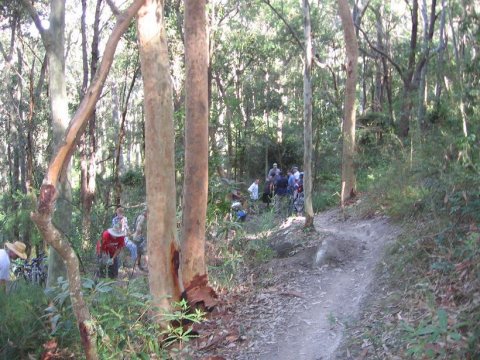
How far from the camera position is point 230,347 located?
22.2 ft

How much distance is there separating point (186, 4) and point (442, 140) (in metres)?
5.30

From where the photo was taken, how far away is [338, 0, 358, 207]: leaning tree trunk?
1515 centimetres

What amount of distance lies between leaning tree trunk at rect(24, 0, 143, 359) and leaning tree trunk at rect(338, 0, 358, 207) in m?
11.5

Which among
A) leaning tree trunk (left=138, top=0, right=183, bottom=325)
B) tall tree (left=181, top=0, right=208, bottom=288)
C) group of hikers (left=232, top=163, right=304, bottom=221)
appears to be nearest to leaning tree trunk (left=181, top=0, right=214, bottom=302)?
tall tree (left=181, top=0, right=208, bottom=288)

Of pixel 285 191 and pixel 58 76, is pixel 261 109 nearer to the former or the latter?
pixel 285 191

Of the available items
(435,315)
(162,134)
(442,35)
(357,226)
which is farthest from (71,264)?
(442,35)

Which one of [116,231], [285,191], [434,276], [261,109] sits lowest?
[434,276]

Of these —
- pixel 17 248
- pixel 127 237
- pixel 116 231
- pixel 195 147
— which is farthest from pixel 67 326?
pixel 127 237

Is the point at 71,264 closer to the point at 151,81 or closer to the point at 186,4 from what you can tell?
the point at 151,81

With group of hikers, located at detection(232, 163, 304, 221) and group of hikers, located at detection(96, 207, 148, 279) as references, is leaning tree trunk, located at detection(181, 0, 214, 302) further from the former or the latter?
group of hikers, located at detection(232, 163, 304, 221)

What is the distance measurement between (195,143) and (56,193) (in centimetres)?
435

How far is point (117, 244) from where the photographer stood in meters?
10.6

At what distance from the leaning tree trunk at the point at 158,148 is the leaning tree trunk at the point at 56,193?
6.40ft

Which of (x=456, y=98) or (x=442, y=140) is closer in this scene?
(x=456, y=98)
